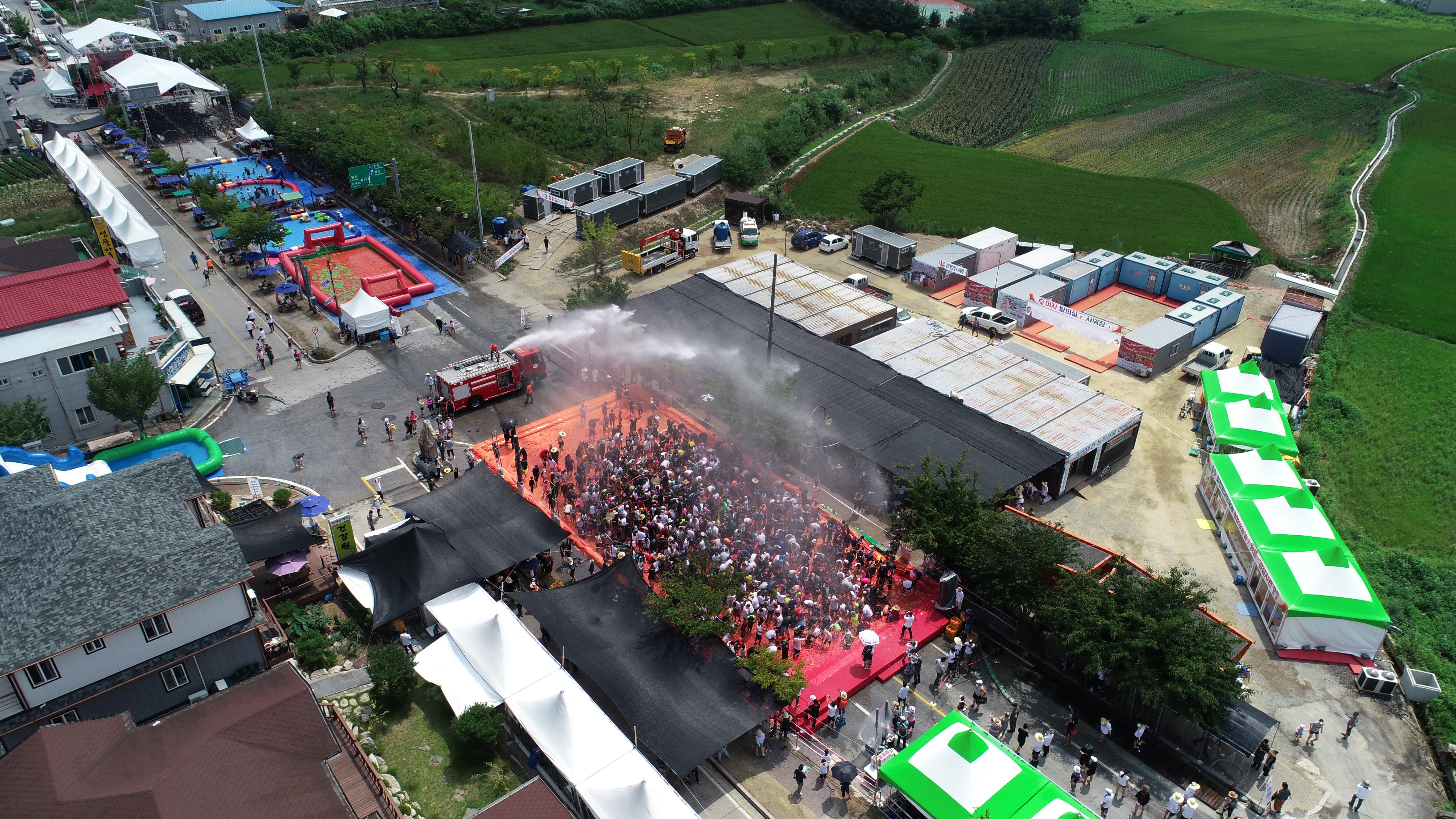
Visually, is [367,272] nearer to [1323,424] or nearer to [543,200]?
[543,200]

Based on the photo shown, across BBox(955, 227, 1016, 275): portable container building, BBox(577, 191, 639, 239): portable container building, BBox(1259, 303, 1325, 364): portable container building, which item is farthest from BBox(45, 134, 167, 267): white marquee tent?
BBox(1259, 303, 1325, 364): portable container building

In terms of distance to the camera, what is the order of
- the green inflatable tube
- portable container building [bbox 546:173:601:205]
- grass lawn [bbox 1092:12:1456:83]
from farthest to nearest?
grass lawn [bbox 1092:12:1456:83], portable container building [bbox 546:173:601:205], the green inflatable tube

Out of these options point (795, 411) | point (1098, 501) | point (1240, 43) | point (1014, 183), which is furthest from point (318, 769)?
point (1240, 43)

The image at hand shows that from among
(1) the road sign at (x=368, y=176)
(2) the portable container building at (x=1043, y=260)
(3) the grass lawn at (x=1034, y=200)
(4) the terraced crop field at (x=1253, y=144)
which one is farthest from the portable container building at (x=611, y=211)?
(4) the terraced crop field at (x=1253, y=144)

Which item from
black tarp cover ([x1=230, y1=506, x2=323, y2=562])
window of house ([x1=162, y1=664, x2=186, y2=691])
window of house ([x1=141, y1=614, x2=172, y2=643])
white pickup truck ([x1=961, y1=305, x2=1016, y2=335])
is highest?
window of house ([x1=141, y1=614, x2=172, y2=643])

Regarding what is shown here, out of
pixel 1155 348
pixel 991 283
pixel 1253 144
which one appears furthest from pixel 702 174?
pixel 1253 144

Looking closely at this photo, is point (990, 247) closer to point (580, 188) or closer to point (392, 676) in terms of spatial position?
point (580, 188)

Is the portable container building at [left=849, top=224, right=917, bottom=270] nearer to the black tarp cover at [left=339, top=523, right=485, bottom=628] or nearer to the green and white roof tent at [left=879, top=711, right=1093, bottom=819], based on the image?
the black tarp cover at [left=339, top=523, right=485, bottom=628]
